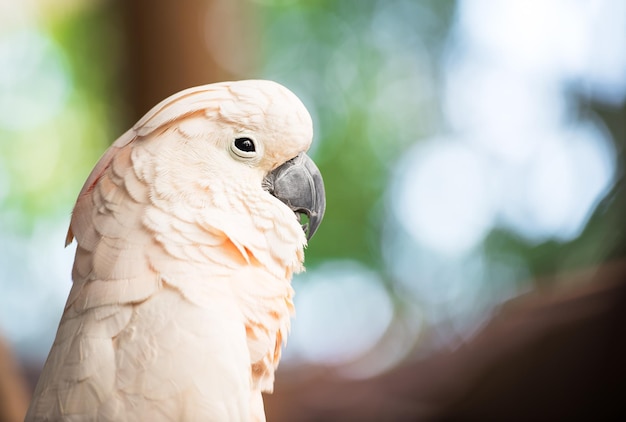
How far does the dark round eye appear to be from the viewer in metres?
1.10

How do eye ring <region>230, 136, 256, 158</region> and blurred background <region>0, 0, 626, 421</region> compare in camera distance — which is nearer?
eye ring <region>230, 136, 256, 158</region>

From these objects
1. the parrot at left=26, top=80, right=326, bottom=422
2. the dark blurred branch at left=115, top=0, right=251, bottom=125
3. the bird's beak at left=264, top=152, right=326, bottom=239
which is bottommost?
the parrot at left=26, top=80, right=326, bottom=422

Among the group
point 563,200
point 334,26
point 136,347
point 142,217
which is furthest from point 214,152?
point 334,26

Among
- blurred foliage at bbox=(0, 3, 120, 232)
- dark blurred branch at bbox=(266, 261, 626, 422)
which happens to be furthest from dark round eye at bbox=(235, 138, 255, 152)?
blurred foliage at bbox=(0, 3, 120, 232)

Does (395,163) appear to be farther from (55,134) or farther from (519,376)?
(519,376)

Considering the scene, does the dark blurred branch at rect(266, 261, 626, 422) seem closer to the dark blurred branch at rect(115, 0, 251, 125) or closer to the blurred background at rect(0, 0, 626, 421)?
the blurred background at rect(0, 0, 626, 421)

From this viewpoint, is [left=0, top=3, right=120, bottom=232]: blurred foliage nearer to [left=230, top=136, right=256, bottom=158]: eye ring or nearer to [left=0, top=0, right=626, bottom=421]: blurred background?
[left=0, top=0, right=626, bottom=421]: blurred background

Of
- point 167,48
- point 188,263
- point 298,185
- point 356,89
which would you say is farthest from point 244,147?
point 356,89

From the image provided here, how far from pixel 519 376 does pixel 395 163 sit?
3.05 metres

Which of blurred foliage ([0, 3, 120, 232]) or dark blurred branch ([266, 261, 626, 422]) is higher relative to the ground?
blurred foliage ([0, 3, 120, 232])

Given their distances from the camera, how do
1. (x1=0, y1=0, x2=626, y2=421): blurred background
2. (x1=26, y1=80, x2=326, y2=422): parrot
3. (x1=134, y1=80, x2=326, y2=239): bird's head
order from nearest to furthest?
(x1=26, y1=80, x2=326, y2=422): parrot → (x1=134, y1=80, x2=326, y2=239): bird's head → (x1=0, y1=0, x2=626, y2=421): blurred background

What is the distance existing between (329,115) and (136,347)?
4341mm

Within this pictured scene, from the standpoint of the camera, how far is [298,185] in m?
1.17

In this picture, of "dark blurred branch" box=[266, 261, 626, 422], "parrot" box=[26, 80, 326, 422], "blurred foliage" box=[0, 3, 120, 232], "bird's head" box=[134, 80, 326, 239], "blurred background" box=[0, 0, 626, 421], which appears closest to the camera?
"parrot" box=[26, 80, 326, 422]
